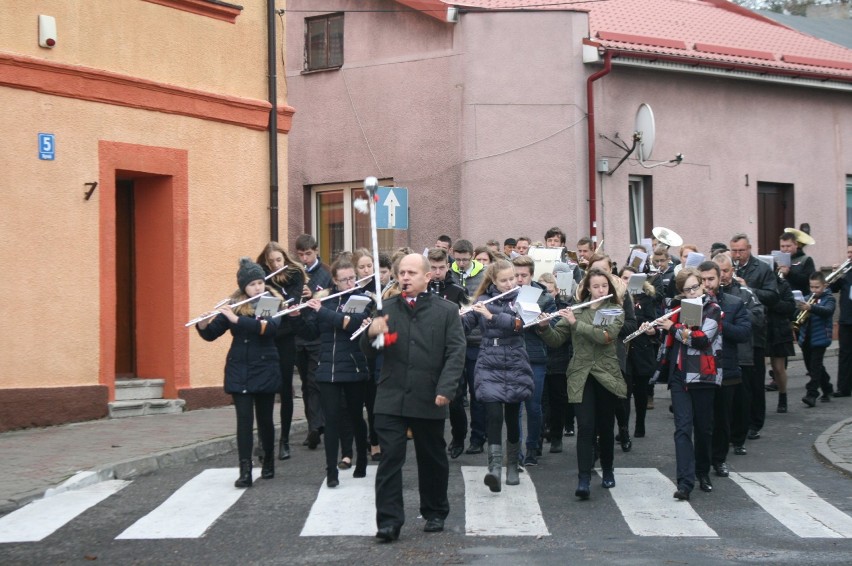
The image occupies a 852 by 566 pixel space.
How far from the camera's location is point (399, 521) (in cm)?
855

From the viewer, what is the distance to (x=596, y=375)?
409 inches

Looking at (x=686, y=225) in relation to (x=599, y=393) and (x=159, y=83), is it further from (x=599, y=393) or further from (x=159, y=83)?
(x=599, y=393)

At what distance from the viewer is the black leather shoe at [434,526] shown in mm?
8844

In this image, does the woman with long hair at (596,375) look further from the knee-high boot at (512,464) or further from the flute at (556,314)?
the knee-high boot at (512,464)

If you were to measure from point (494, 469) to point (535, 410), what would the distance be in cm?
147

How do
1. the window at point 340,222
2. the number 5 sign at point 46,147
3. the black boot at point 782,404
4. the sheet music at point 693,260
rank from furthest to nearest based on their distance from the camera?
the window at point 340,222 < the black boot at point 782,404 < the number 5 sign at point 46,147 < the sheet music at point 693,260

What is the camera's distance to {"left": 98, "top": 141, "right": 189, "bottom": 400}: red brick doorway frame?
1581 centimetres

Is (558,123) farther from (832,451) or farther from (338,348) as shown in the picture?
(338,348)

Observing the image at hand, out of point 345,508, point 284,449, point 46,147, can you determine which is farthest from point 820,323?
point 46,147

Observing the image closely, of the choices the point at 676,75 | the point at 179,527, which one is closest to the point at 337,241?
the point at 676,75

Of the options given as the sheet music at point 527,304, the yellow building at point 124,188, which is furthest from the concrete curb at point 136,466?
the sheet music at point 527,304

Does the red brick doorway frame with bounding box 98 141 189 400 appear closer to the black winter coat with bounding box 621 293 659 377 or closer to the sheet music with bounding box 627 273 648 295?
the black winter coat with bounding box 621 293 659 377

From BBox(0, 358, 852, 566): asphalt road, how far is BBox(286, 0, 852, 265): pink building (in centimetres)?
1102

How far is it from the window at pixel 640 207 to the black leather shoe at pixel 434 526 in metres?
15.4
